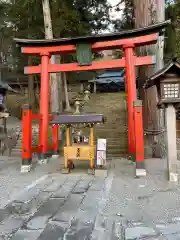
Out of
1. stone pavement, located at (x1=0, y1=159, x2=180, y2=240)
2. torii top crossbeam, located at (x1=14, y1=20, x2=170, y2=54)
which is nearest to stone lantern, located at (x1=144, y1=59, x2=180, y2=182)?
stone pavement, located at (x1=0, y1=159, x2=180, y2=240)

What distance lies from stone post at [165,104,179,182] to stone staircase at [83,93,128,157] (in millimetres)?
5069

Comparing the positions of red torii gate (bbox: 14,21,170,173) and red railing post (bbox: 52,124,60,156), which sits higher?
red torii gate (bbox: 14,21,170,173)

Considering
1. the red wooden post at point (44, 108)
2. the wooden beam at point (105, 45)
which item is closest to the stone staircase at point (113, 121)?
the red wooden post at point (44, 108)

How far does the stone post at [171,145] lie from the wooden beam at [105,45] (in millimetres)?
3476

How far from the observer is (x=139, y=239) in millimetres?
3951

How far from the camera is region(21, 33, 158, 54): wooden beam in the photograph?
32.9 ft

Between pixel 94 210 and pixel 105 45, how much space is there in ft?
22.5

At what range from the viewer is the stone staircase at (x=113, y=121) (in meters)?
12.9

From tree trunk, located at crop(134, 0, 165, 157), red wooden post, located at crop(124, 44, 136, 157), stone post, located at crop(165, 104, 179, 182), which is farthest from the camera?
tree trunk, located at crop(134, 0, 165, 157)

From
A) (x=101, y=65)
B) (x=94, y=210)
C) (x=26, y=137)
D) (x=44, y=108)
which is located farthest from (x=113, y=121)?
(x=94, y=210)

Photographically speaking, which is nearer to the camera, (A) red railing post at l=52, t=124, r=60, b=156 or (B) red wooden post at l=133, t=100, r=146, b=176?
(B) red wooden post at l=133, t=100, r=146, b=176

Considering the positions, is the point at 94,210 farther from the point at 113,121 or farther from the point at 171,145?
the point at 113,121

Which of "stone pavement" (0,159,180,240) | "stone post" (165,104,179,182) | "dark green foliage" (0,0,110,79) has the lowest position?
"stone pavement" (0,159,180,240)

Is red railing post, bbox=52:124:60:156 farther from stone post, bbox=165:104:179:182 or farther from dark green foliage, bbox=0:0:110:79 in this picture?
dark green foliage, bbox=0:0:110:79
